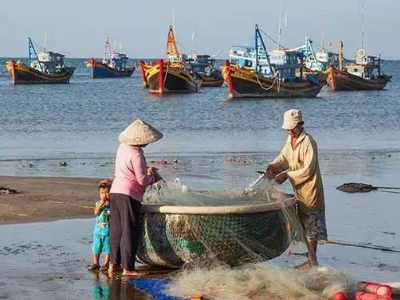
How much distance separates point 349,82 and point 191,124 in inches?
1469

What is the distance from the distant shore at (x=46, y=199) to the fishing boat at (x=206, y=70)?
64612 millimetres

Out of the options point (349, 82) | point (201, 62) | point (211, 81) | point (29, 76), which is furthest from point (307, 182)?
point (201, 62)

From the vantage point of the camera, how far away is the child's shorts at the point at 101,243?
794cm

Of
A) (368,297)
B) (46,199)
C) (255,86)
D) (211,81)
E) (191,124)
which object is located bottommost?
(211,81)

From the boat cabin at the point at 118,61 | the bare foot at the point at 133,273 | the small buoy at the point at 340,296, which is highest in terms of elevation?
the small buoy at the point at 340,296

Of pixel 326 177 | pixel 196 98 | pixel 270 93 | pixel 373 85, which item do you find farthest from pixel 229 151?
pixel 373 85

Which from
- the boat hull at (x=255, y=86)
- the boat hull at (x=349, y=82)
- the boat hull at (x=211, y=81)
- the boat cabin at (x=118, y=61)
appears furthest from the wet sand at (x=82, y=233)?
the boat cabin at (x=118, y=61)

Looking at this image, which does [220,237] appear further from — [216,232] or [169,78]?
[169,78]

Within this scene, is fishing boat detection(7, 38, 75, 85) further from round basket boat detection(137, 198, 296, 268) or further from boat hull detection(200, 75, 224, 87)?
round basket boat detection(137, 198, 296, 268)

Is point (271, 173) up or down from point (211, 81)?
up

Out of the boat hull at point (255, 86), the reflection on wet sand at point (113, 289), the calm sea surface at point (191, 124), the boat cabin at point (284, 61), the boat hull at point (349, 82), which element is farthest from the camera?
the boat hull at point (349, 82)

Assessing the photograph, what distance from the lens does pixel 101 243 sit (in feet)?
26.1

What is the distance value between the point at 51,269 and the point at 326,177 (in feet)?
27.4

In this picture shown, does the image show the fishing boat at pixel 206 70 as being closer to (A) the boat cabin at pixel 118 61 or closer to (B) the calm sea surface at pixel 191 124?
(B) the calm sea surface at pixel 191 124
